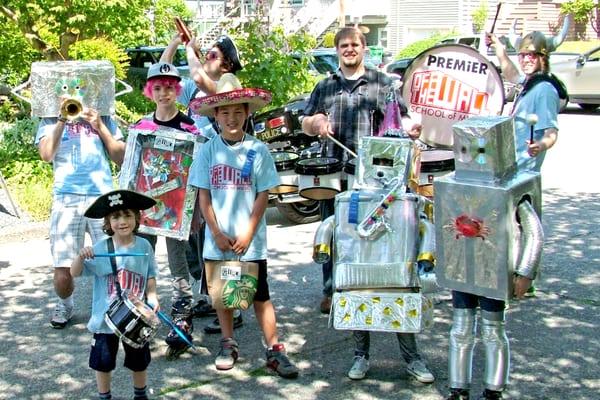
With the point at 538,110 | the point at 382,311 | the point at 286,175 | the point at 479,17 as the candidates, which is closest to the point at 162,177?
the point at 382,311

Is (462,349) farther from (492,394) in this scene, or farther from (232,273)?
(232,273)

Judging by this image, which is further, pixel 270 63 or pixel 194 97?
pixel 270 63

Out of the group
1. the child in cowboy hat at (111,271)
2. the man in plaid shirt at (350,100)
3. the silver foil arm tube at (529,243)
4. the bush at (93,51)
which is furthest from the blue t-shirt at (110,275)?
the bush at (93,51)

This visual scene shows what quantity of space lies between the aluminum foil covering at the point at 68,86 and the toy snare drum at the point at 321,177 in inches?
53.1

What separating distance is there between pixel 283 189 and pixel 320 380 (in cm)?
340

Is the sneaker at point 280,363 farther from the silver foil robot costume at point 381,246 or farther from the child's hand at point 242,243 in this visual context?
the child's hand at point 242,243

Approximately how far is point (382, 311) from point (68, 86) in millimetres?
2500

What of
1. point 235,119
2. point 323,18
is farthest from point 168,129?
point 323,18

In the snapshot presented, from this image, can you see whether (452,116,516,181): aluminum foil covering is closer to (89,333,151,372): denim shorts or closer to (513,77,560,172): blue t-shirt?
(513,77,560,172): blue t-shirt

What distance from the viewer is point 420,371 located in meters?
4.66

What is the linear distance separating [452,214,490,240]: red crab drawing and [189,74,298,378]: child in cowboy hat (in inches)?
49.6

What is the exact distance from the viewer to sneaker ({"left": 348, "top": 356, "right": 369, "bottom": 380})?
472 centimetres

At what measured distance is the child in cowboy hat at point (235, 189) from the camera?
4824 millimetres

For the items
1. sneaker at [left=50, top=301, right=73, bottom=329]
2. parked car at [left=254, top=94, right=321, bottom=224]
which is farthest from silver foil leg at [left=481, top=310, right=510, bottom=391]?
parked car at [left=254, top=94, right=321, bottom=224]
